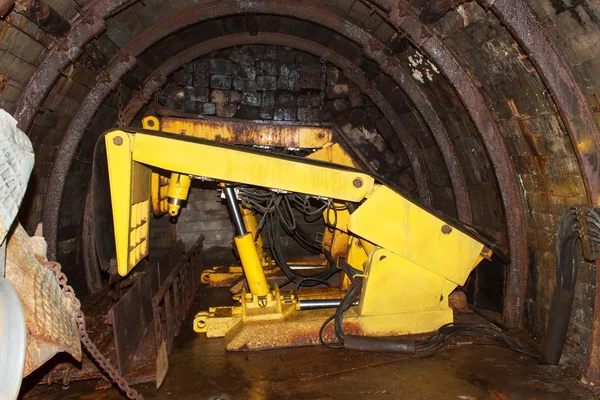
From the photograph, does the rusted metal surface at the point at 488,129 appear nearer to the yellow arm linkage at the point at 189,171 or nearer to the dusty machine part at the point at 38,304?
the yellow arm linkage at the point at 189,171

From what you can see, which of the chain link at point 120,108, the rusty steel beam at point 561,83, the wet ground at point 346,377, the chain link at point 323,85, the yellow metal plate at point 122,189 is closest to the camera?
the rusty steel beam at point 561,83

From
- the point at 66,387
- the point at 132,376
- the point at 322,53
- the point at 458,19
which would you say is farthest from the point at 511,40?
the point at 66,387

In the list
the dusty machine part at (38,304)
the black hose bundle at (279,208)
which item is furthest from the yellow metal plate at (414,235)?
the dusty machine part at (38,304)

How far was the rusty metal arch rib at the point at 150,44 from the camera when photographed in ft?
17.5

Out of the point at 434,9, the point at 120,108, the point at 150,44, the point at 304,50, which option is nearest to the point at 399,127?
the point at 304,50

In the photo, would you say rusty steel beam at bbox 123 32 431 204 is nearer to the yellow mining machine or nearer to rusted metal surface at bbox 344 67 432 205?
rusted metal surface at bbox 344 67 432 205

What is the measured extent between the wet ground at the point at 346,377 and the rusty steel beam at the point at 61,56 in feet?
8.87

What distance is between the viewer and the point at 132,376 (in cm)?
375

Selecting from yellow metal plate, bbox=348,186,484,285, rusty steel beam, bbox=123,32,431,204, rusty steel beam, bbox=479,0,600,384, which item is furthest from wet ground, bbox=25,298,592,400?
rusty steel beam, bbox=123,32,431,204

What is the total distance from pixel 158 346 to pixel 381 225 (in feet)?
7.66

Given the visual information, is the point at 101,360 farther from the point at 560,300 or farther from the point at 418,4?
the point at 418,4

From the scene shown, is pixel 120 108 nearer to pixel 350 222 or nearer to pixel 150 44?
pixel 150 44

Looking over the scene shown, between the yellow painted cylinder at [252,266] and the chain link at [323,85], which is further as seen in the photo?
the chain link at [323,85]

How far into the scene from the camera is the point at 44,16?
4125 mm
